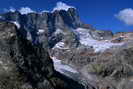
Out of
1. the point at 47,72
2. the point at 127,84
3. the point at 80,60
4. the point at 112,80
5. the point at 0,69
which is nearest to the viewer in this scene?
the point at 0,69

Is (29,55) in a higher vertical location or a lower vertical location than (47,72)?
higher

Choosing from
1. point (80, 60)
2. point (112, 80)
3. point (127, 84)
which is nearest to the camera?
point (127, 84)

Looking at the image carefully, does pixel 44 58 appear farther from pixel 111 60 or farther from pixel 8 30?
pixel 111 60

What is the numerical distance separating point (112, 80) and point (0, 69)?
9254 centimetres

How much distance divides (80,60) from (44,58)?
132 metres

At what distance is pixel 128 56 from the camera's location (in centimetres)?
14150

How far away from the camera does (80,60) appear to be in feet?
589

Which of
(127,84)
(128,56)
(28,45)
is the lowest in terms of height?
(127,84)

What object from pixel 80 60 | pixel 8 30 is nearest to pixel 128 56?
pixel 80 60

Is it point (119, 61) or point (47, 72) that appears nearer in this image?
point (47, 72)

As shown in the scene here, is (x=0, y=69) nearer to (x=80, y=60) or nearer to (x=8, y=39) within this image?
(x=8, y=39)

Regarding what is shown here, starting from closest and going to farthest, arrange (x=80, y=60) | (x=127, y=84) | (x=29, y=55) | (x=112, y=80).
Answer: (x=29, y=55), (x=127, y=84), (x=112, y=80), (x=80, y=60)

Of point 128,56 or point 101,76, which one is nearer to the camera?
point 101,76

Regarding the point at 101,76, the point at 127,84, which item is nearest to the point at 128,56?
the point at 101,76
